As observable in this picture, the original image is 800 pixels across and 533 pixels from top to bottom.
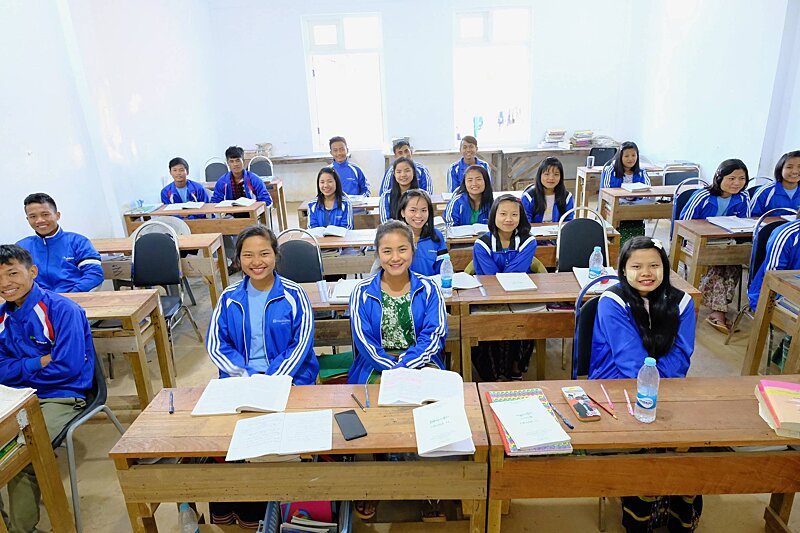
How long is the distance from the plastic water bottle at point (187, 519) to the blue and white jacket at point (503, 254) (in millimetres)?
1967

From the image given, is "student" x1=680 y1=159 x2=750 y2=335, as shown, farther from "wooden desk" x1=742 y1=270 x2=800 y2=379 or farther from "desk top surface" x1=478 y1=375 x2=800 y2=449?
"desk top surface" x1=478 y1=375 x2=800 y2=449

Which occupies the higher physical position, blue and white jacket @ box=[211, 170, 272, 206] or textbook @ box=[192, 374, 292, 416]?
blue and white jacket @ box=[211, 170, 272, 206]

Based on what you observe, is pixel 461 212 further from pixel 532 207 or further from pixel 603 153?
pixel 603 153

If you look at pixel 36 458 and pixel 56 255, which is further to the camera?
pixel 56 255

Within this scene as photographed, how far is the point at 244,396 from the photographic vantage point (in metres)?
1.72

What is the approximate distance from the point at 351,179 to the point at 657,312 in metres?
4.29

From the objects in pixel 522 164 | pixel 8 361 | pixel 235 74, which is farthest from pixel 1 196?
pixel 522 164

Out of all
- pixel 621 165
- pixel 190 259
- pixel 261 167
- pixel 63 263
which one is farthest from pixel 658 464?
pixel 261 167

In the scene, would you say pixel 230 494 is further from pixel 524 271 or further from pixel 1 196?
pixel 1 196

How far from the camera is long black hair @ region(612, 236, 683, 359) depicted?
1.92 m

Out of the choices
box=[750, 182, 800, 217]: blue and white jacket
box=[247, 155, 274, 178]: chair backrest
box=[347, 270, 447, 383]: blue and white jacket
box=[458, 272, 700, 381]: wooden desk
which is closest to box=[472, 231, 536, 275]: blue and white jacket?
box=[458, 272, 700, 381]: wooden desk

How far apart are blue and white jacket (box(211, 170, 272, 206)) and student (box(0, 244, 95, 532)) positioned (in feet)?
10.8

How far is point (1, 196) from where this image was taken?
3.44 m

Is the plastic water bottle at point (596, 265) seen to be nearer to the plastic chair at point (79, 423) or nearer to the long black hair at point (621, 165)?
the plastic chair at point (79, 423)
